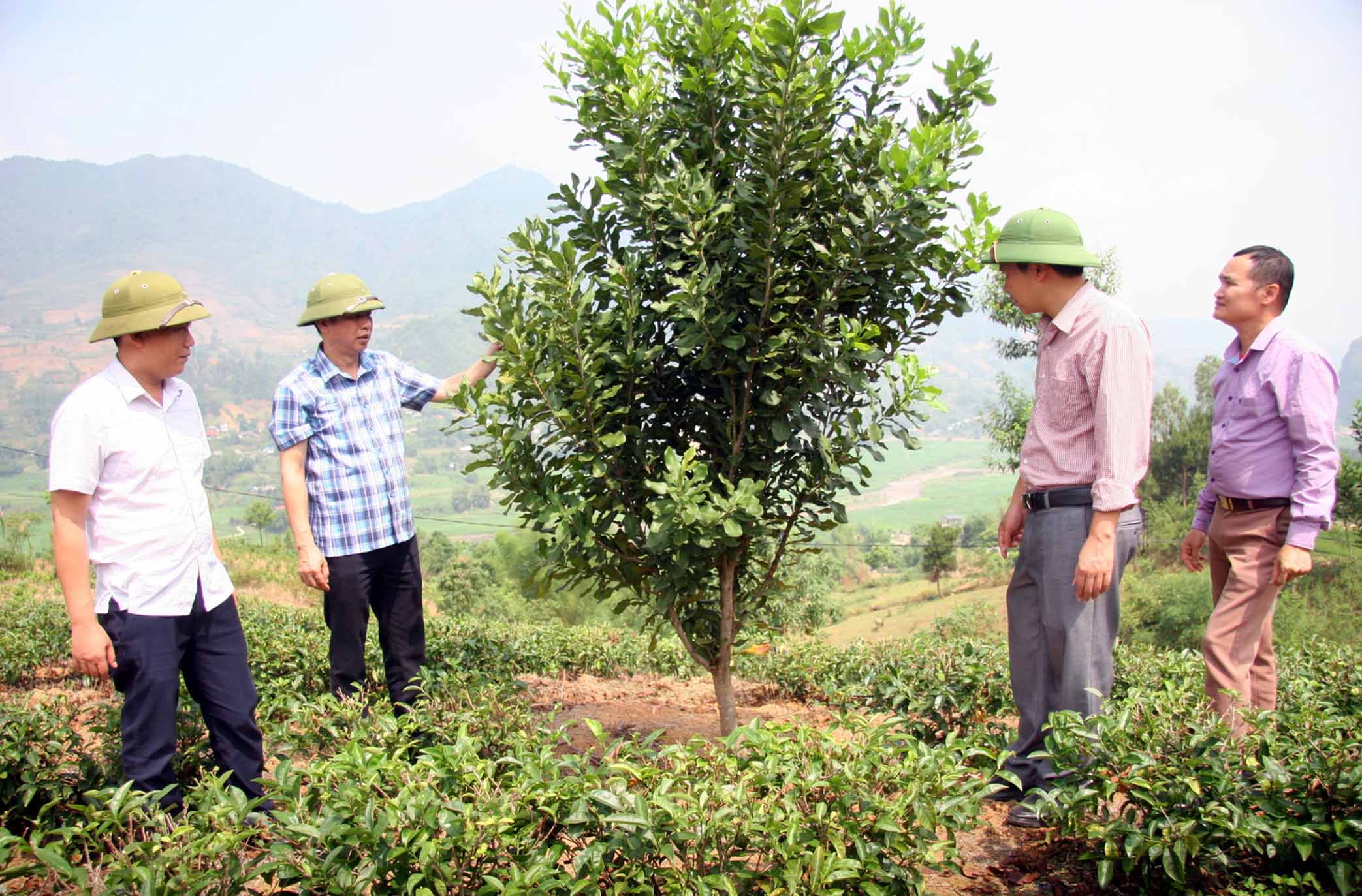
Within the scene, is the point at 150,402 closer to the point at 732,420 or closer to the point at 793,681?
the point at 732,420

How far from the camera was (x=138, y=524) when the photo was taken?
3.10m

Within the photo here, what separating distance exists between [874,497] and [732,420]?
372 feet

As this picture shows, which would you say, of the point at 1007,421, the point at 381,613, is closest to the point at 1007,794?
the point at 381,613

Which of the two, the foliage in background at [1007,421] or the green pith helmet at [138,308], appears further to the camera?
the foliage in background at [1007,421]

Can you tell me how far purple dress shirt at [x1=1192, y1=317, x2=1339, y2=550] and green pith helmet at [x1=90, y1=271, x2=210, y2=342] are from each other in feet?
12.9

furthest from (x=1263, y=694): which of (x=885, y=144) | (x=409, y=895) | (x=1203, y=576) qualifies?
(x=1203, y=576)

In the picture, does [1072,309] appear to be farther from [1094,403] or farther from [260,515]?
[260,515]

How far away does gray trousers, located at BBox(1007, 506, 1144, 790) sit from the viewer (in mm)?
3082

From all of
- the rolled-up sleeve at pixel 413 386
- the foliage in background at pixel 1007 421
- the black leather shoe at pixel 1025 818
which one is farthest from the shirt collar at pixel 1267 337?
the foliage in background at pixel 1007 421

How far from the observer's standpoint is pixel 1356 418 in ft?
45.5

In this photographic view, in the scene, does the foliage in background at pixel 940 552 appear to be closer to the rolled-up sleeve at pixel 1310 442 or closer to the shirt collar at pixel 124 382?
the rolled-up sleeve at pixel 1310 442

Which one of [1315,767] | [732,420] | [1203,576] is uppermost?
[732,420]

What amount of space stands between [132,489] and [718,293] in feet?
7.39

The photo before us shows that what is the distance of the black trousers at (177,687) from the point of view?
3042mm
